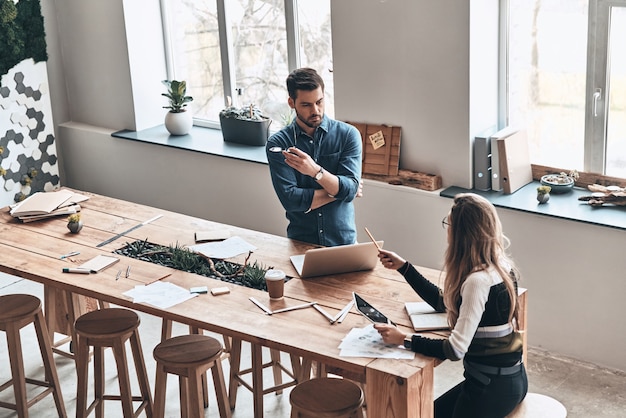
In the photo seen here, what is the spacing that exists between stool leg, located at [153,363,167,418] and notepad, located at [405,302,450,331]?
1.15 metres

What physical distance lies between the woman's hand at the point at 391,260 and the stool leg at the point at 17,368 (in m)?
1.90

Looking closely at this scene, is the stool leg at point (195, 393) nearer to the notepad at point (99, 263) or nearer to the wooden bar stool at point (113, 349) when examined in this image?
the wooden bar stool at point (113, 349)

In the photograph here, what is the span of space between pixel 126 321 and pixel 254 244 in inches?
28.1

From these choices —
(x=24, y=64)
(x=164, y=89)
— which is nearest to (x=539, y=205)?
(x=164, y=89)

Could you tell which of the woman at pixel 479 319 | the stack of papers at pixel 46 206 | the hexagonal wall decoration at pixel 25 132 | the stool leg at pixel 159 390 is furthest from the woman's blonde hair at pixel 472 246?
the hexagonal wall decoration at pixel 25 132

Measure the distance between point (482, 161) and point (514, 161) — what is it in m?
0.18

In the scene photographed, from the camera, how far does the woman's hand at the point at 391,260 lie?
3605mm

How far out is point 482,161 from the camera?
16.3 feet

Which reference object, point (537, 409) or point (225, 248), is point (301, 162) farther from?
point (537, 409)

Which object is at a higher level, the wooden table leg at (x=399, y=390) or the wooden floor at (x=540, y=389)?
the wooden table leg at (x=399, y=390)

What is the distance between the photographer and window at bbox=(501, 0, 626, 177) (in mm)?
4711

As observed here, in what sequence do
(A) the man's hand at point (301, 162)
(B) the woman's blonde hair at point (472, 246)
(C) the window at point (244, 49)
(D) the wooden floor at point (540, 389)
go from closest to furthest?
(B) the woman's blonde hair at point (472, 246), (A) the man's hand at point (301, 162), (D) the wooden floor at point (540, 389), (C) the window at point (244, 49)

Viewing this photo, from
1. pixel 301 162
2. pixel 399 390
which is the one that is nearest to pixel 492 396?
pixel 399 390

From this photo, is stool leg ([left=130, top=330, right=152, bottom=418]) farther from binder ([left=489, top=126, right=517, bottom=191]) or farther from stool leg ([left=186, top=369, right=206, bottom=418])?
binder ([left=489, top=126, right=517, bottom=191])
